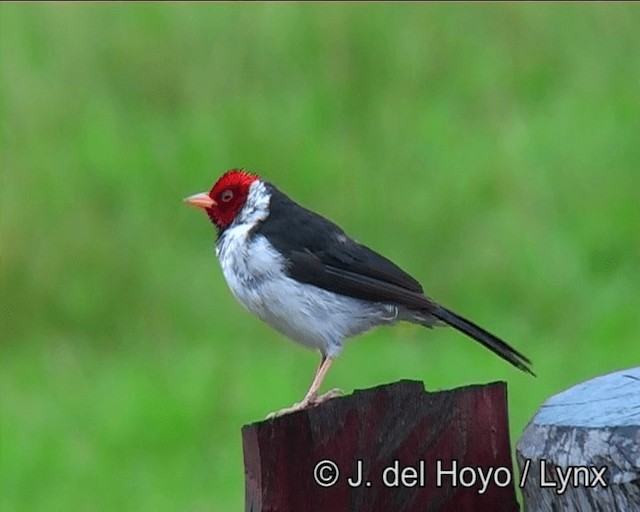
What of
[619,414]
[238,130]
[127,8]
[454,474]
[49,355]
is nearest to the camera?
[619,414]

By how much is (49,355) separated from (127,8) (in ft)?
13.9

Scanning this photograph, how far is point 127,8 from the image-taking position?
12188mm

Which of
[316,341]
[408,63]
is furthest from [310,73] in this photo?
[316,341]

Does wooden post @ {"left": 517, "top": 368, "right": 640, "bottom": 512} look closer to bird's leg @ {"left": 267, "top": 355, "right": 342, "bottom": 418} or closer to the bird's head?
bird's leg @ {"left": 267, "top": 355, "right": 342, "bottom": 418}

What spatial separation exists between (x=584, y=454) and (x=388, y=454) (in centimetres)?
45

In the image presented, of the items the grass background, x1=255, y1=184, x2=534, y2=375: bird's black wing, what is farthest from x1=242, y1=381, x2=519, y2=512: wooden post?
the grass background

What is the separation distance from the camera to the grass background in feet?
25.4

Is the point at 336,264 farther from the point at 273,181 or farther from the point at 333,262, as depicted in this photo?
the point at 273,181

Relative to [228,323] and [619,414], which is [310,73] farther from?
[619,414]

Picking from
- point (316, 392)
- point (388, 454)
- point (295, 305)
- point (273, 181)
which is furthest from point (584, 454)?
point (273, 181)

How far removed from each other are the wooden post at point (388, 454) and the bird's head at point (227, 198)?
184 cm

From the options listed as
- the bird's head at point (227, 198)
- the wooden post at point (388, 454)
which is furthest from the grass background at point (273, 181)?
the wooden post at point (388, 454)

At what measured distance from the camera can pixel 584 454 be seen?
9.95ft

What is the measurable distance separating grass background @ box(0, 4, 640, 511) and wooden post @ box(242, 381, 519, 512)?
3.59m
